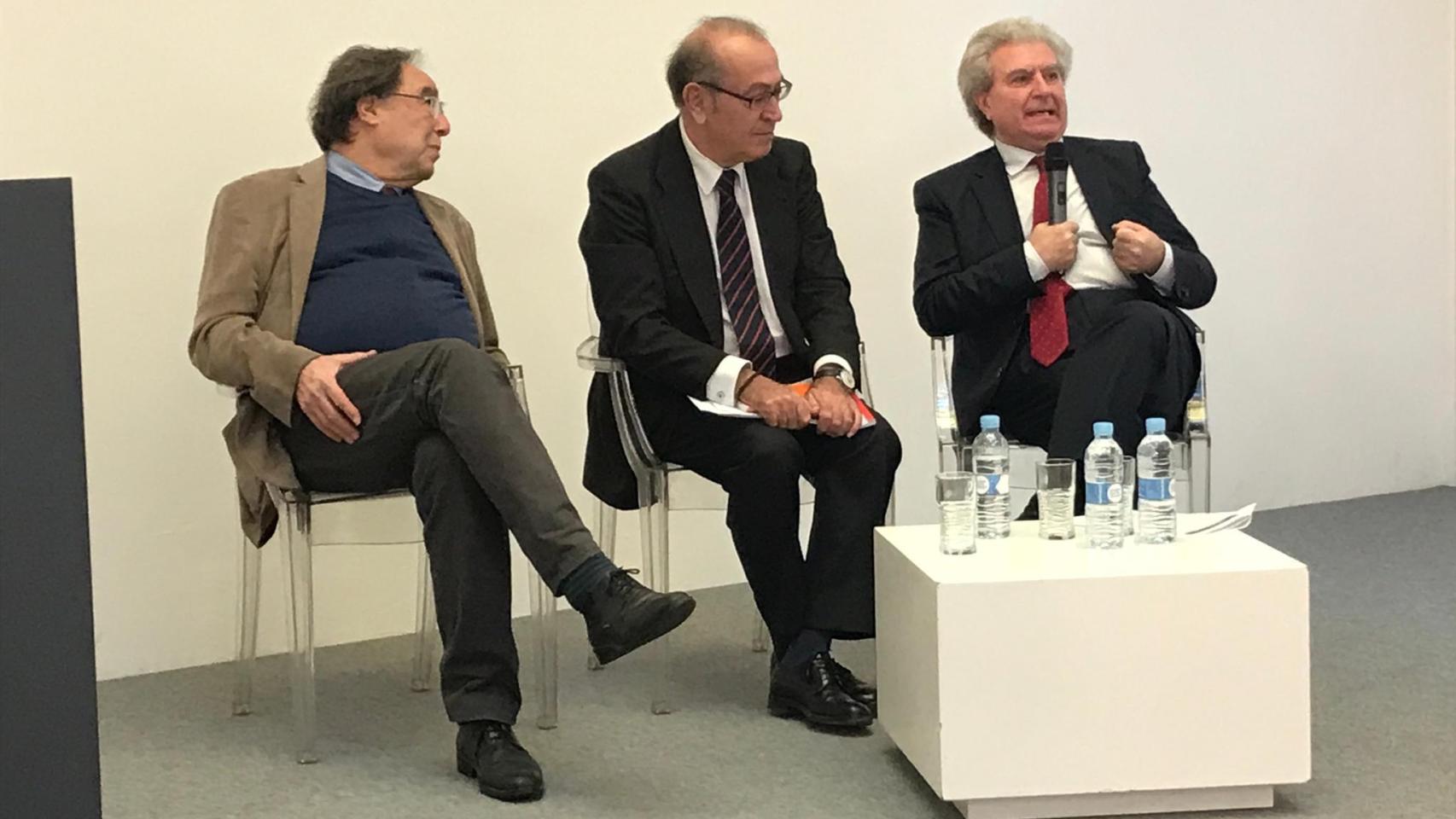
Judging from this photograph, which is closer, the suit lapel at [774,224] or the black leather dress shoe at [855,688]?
the black leather dress shoe at [855,688]

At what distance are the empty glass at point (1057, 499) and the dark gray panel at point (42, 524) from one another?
1.44 m

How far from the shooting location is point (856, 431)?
2.93m

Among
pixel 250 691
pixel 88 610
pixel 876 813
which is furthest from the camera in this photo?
pixel 250 691

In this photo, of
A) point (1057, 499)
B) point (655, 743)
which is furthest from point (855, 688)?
point (1057, 499)

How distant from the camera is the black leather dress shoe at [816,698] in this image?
9.07ft

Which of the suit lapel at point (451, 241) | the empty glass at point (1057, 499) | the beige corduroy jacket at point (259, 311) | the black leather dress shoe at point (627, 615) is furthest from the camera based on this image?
the suit lapel at point (451, 241)

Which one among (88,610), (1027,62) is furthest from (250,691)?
(1027,62)

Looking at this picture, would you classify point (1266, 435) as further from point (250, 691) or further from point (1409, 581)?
point (250, 691)

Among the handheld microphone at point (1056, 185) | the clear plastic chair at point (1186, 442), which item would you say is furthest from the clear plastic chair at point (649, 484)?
the handheld microphone at point (1056, 185)

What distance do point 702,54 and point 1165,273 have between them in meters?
0.97

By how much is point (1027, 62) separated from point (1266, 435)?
213 cm

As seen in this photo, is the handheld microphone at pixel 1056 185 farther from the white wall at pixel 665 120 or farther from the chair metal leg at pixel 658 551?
the white wall at pixel 665 120

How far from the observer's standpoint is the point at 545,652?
296 centimetres

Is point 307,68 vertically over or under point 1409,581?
over
